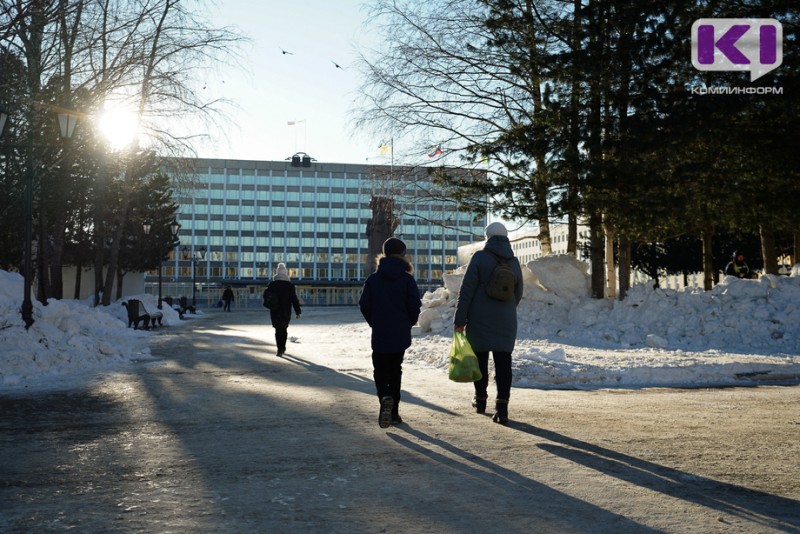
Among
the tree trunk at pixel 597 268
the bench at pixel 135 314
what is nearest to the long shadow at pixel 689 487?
the tree trunk at pixel 597 268

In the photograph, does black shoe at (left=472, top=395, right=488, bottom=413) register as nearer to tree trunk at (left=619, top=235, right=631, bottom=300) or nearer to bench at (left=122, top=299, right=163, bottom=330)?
tree trunk at (left=619, top=235, right=631, bottom=300)

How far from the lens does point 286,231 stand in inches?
4673

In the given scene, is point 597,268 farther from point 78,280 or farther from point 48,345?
point 78,280

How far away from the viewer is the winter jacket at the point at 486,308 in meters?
7.32

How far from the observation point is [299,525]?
3.85m

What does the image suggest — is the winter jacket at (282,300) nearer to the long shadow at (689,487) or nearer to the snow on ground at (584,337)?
the snow on ground at (584,337)

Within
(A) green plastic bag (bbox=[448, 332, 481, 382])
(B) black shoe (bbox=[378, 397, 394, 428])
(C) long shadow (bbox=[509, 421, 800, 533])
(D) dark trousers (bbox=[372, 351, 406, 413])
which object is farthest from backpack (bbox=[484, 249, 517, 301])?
(C) long shadow (bbox=[509, 421, 800, 533])

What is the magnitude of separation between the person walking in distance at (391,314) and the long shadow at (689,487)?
65.6 inches

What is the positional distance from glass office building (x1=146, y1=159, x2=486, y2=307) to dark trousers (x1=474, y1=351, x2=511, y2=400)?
104524mm

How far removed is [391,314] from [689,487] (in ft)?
A: 11.0

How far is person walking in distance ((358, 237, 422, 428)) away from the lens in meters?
7.15

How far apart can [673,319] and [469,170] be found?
6558 millimetres

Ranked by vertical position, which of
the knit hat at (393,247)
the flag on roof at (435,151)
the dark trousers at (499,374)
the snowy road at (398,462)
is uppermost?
the flag on roof at (435,151)

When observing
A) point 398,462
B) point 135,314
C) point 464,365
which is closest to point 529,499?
point 398,462
